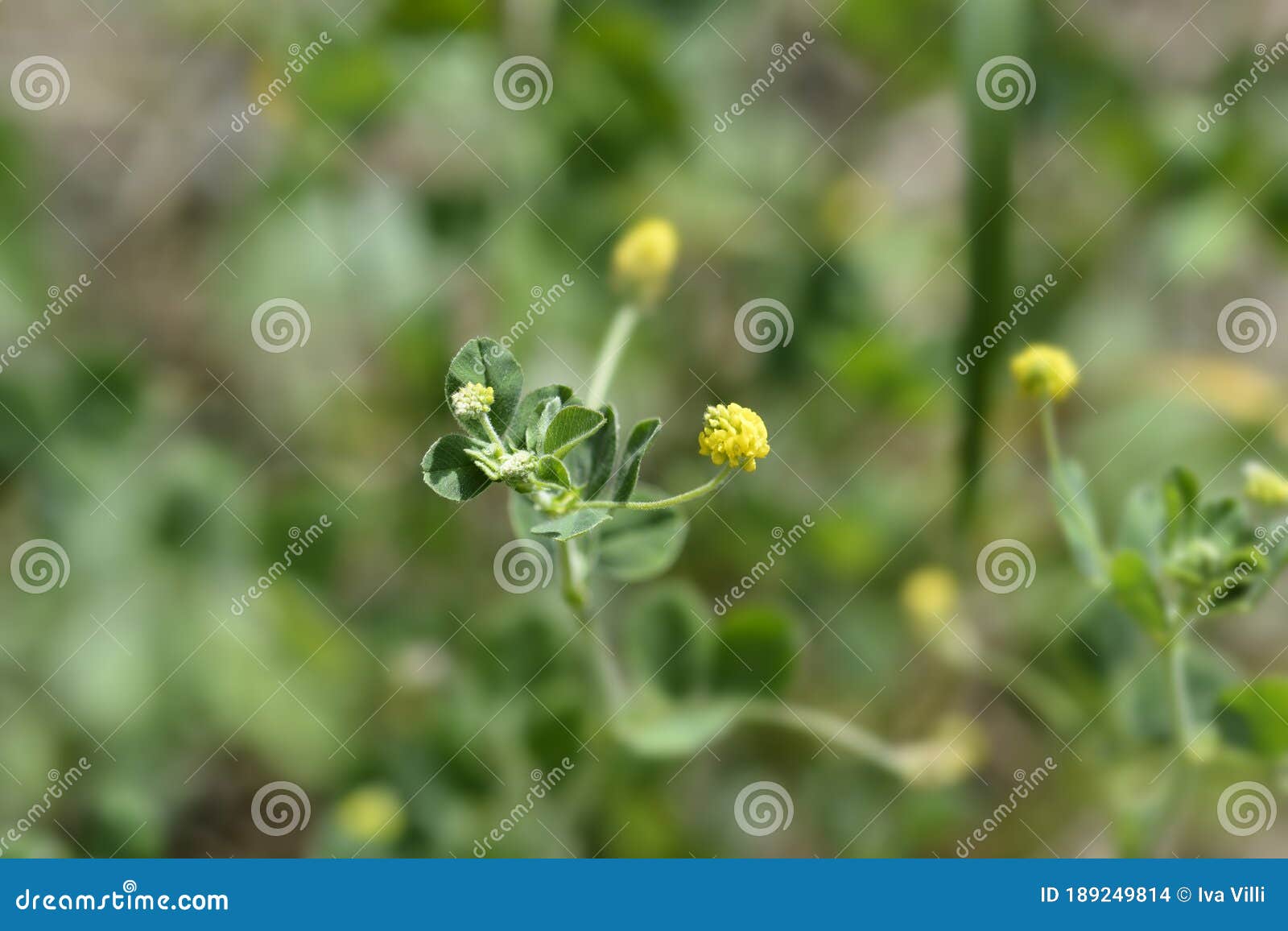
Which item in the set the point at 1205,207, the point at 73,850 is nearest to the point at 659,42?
the point at 1205,207

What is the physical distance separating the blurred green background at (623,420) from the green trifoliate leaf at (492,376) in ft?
2.41

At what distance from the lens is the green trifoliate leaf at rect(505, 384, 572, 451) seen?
129 cm

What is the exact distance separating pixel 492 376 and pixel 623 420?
1.08 metres

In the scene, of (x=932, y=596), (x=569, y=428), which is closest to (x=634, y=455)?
(x=569, y=428)

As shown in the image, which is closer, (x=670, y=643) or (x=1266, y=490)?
(x=1266, y=490)

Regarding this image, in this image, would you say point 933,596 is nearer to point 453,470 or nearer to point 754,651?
point 754,651

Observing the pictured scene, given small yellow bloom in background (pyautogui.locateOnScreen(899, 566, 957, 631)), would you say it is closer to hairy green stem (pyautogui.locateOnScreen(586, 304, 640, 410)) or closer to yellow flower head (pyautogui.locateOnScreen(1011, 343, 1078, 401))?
yellow flower head (pyautogui.locateOnScreen(1011, 343, 1078, 401))

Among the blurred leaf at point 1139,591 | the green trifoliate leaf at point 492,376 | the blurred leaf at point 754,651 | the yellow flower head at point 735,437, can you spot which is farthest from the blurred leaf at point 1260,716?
the green trifoliate leaf at point 492,376

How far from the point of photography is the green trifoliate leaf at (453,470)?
3.92 feet

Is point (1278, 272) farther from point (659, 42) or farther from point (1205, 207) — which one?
point (659, 42)

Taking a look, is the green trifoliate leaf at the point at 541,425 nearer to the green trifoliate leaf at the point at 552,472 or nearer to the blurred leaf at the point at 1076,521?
the green trifoliate leaf at the point at 552,472

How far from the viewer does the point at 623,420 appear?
2.34m

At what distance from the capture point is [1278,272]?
293cm

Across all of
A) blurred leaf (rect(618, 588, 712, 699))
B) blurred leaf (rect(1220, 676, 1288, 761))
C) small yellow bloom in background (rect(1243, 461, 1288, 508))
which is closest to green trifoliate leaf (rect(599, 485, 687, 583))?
blurred leaf (rect(618, 588, 712, 699))
